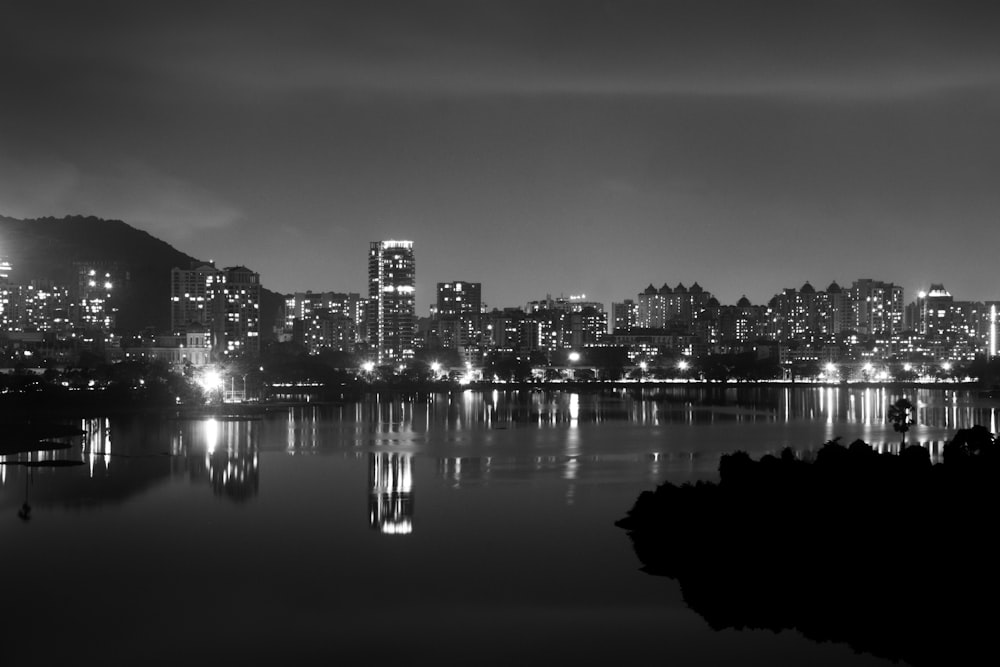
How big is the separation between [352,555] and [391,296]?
73.6 m

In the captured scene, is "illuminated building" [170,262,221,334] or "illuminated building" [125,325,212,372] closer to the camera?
"illuminated building" [125,325,212,372]

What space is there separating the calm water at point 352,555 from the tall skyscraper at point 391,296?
188 ft

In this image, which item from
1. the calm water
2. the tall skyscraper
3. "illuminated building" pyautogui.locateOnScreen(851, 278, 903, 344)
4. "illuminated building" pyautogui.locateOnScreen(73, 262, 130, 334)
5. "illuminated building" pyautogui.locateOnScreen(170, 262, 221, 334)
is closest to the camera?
the calm water

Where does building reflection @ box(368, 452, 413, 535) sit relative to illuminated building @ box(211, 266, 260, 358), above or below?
below

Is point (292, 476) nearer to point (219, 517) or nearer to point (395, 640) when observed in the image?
point (219, 517)

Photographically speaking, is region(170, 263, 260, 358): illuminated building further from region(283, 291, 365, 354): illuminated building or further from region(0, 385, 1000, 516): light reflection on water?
region(0, 385, 1000, 516): light reflection on water

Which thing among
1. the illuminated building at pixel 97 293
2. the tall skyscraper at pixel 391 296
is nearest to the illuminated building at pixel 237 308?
the illuminated building at pixel 97 293

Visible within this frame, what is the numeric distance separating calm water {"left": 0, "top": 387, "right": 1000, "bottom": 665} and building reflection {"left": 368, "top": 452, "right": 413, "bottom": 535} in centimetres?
5

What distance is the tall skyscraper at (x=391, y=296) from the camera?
278 feet

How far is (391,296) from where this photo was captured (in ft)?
284

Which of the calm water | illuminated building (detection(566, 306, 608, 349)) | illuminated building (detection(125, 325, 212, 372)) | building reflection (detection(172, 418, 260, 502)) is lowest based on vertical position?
the calm water

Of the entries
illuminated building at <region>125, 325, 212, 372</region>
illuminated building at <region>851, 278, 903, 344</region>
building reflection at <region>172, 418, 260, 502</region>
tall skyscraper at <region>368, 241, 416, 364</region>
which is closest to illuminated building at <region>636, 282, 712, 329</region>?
illuminated building at <region>851, 278, 903, 344</region>

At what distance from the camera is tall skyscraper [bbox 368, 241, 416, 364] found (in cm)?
8475

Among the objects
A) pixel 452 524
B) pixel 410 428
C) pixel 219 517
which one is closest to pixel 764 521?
pixel 452 524
